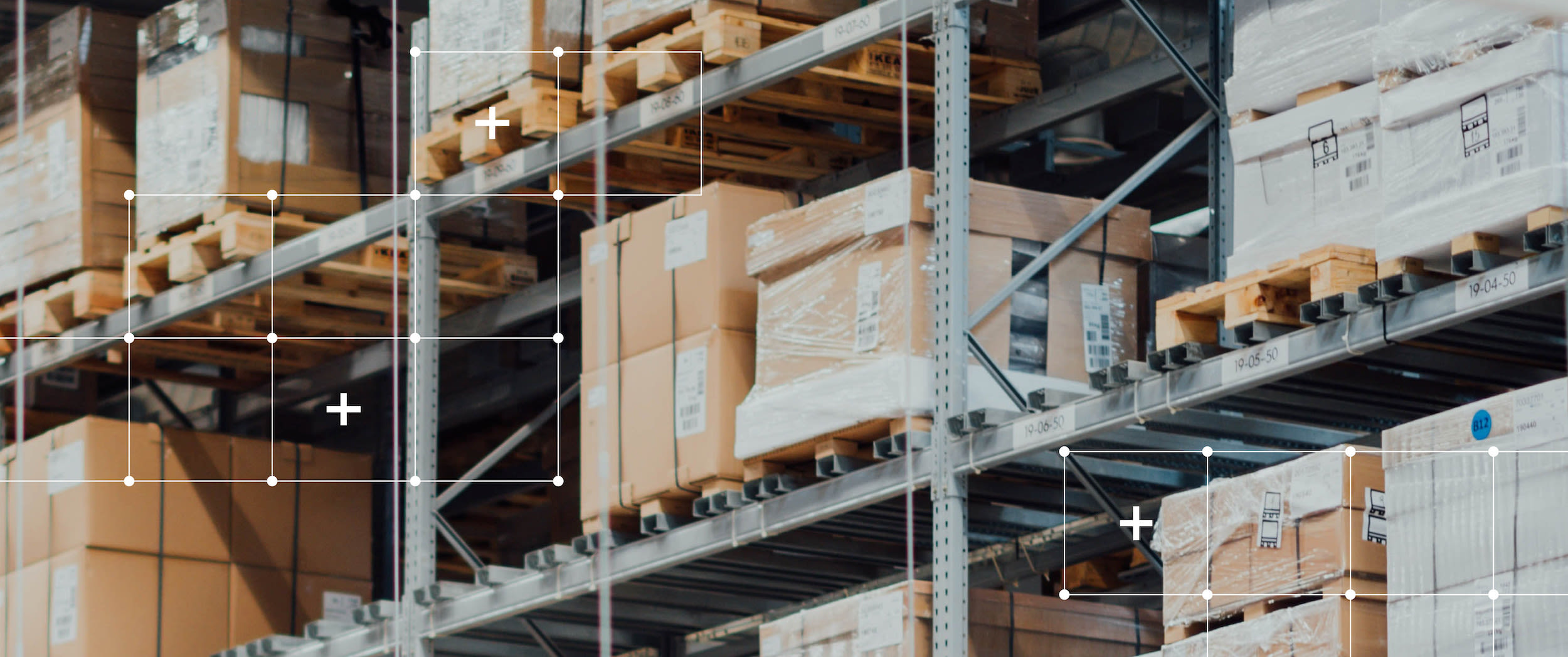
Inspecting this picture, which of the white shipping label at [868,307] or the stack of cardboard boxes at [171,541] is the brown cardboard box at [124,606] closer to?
the stack of cardboard boxes at [171,541]

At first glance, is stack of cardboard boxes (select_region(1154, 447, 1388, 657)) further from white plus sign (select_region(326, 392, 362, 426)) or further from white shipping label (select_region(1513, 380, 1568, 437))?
white plus sign (select_region(326, 392, 362, 426))

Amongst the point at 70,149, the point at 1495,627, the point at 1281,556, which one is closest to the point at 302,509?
the point at 70,149

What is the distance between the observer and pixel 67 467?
10.2 meters

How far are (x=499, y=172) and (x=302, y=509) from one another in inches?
94.8

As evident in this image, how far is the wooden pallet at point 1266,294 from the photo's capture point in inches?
230

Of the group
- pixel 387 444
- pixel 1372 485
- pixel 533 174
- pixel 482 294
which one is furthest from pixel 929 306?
pixel 387 444

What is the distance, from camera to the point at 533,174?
8750mm

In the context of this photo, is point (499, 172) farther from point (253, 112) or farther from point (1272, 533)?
point (1272, 533)

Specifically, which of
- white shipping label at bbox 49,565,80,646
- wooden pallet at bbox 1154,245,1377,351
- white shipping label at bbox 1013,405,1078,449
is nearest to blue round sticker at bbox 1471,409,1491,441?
wooden pallet at bbox 1154,245,1377,351

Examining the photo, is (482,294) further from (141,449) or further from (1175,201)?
(1175,201)

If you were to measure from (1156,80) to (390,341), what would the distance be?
452cm

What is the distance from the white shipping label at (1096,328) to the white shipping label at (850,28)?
1050 millimetres

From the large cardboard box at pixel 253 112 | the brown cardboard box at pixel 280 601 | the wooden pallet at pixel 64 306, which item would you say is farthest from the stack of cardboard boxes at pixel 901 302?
the wooden pallet at pixel 64 306

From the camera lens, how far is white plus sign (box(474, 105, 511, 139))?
880 centimetres
